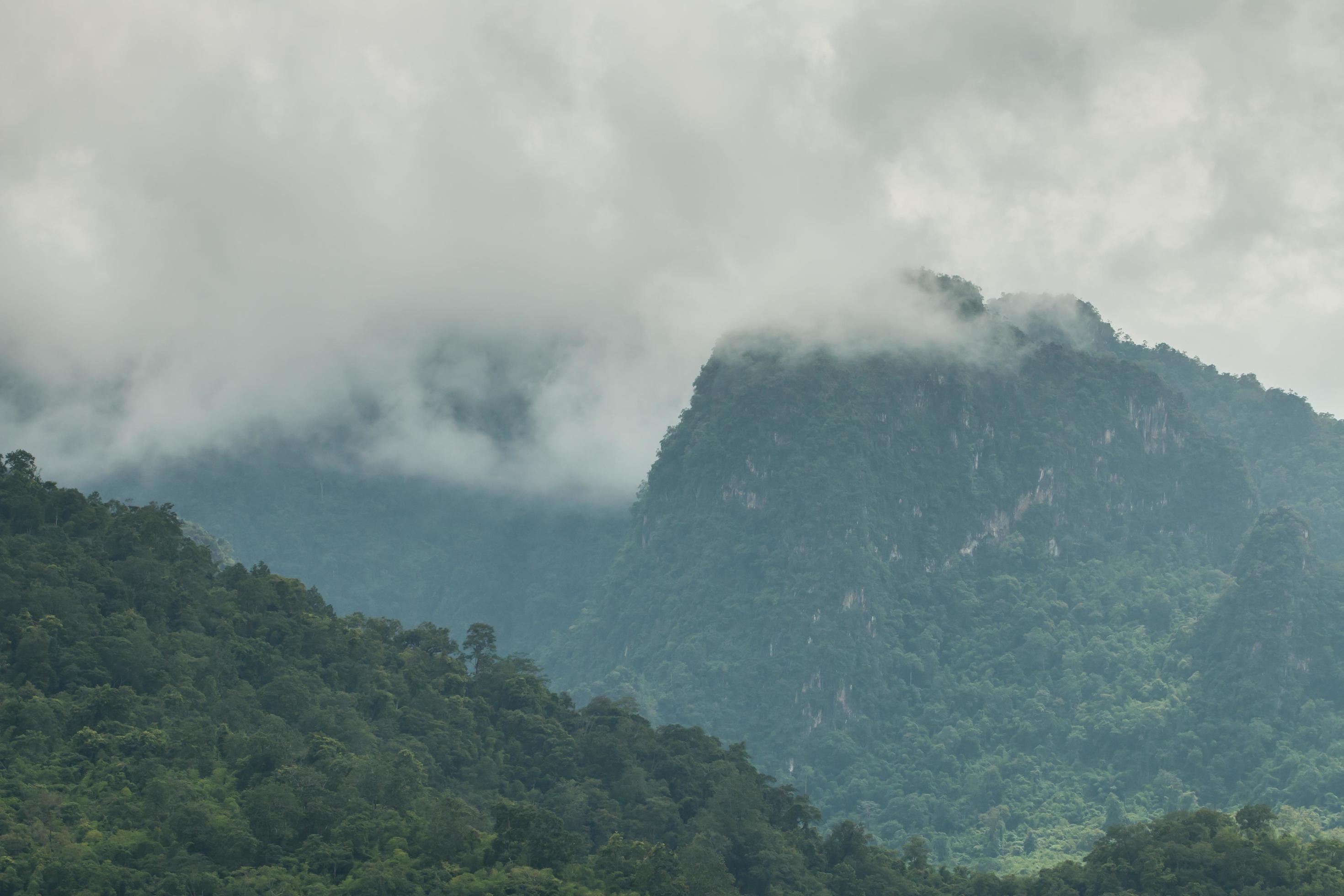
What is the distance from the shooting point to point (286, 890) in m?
39.9

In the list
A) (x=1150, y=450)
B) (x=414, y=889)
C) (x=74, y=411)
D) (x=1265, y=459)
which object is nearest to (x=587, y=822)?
(x=414, y=889)

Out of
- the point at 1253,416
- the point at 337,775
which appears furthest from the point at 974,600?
the point at 337,775

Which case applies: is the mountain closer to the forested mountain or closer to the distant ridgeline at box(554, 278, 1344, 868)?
the distant ridgeline at box(554, 278, 1344, 868)

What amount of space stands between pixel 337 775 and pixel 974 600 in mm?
69345

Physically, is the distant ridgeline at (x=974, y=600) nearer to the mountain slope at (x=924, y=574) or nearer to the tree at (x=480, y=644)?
the mountain slope at (x=924, y=574)

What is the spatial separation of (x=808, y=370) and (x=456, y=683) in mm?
57434

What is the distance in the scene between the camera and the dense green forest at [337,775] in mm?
42281

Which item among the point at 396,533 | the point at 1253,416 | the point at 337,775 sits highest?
the point at 1253,416

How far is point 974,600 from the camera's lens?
11000cm

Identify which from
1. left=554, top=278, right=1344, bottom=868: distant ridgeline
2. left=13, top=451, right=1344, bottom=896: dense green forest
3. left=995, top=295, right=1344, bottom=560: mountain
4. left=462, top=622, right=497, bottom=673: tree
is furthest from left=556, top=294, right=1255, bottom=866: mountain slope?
left=13, top=451, right=1344, bottom=896: dense green forest

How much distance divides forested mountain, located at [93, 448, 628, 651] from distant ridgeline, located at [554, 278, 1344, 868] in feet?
32.8

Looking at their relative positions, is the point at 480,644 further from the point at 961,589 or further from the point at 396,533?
the point at 396,533

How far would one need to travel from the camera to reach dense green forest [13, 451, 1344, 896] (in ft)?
139

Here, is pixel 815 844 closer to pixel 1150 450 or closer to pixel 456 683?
pixel 456 683
